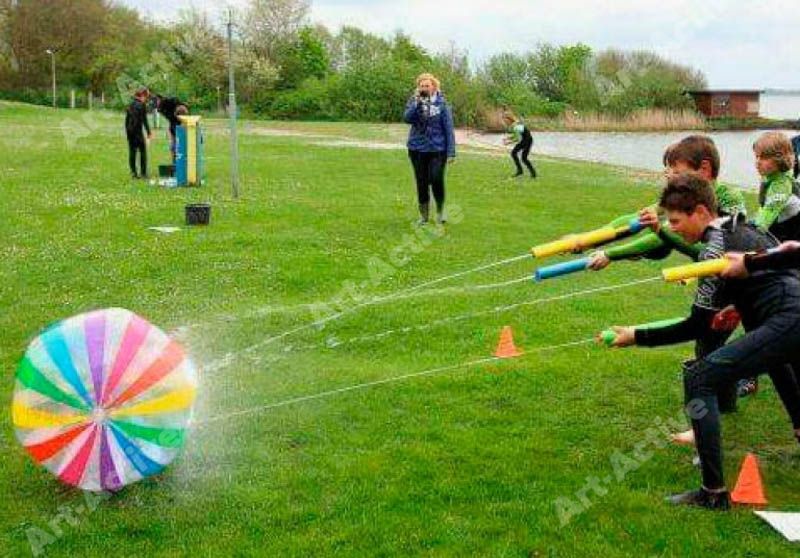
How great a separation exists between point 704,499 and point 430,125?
1067 centimetres

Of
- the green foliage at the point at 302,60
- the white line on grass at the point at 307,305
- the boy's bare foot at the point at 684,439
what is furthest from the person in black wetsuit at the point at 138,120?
the green foliage at the point at 302,60

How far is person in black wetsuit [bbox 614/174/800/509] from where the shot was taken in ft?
17.3

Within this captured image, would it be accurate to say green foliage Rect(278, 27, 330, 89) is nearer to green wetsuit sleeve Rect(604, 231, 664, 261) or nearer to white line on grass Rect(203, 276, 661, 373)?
white line on grass Rect(203, 276, 661, 373)

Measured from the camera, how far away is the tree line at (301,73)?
64688mm

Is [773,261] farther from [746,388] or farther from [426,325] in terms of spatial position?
[426,325]

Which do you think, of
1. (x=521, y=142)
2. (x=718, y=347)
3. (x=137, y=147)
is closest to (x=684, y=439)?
(x=718, y=347)

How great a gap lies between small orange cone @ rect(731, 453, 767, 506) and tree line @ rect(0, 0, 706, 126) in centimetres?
5585

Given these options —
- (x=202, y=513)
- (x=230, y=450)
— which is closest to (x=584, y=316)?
(x=230, y=450)

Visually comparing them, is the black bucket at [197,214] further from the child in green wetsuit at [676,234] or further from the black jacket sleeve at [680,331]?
the black jacket sleeve at [680,331]

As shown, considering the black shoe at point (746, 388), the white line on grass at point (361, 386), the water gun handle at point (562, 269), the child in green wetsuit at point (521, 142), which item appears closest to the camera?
the water gun handle at point (562, 269)

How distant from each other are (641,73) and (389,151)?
33103mm

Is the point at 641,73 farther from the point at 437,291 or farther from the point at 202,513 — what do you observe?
the point at 202,513

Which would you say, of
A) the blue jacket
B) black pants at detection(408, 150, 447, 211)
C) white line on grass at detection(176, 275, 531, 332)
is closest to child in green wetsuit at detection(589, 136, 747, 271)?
white line on grass at detection(176, 275, 531, 332)

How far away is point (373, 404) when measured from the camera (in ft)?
24.1
